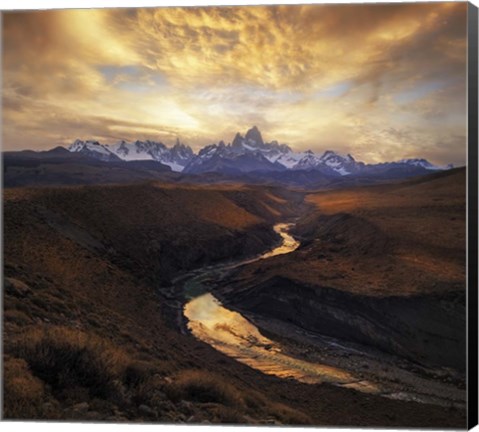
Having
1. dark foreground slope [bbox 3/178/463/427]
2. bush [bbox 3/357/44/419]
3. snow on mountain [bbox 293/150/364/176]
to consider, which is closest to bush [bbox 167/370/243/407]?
dark foreground slope [bbox 3/178/463/427]

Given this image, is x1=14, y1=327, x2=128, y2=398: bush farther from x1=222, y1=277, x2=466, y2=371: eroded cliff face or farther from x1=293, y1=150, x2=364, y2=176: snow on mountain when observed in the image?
x1=222, y1=277, x2=466, y2=371: eroded cliff face

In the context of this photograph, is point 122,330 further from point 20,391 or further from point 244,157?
point 244,157

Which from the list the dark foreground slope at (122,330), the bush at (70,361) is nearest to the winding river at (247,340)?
the dark foreground slope at (122,330)

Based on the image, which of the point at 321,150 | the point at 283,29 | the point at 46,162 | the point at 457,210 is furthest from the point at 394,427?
the point at 46,162

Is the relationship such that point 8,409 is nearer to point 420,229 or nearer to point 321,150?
point 321,150

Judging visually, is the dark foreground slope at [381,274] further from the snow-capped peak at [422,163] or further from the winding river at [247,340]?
the winding river at [247,340]

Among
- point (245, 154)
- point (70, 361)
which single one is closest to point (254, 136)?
point (245, 154)

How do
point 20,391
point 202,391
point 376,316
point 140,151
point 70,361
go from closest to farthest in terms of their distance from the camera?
point 70,361
point 20,391
point 202,391
point 140,151
point 376,316
